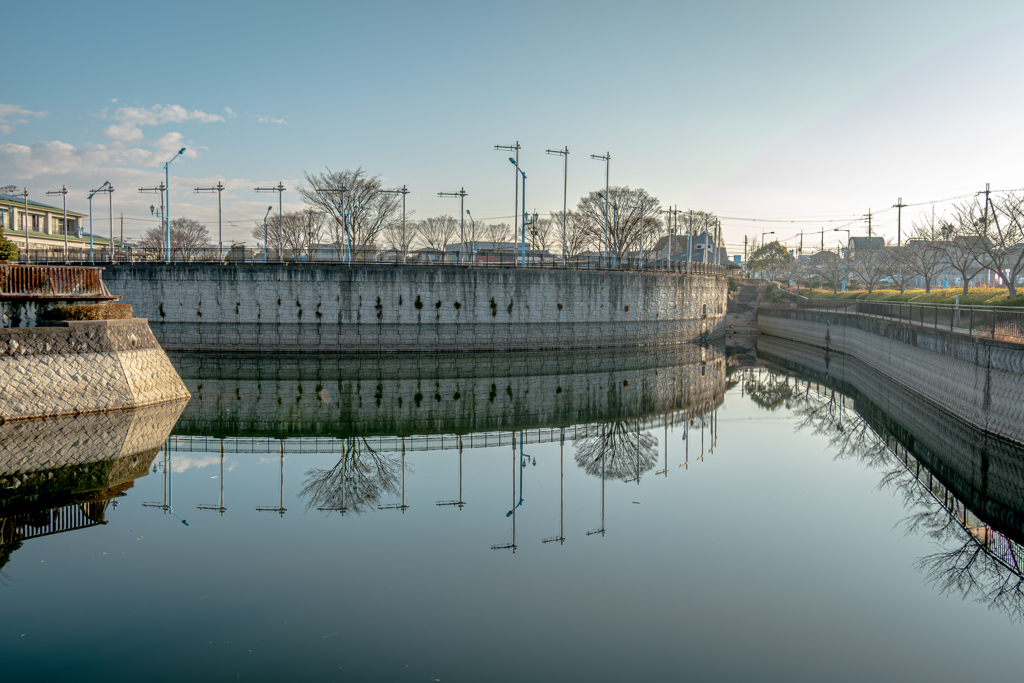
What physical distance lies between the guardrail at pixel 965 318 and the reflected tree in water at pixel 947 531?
4465 mm

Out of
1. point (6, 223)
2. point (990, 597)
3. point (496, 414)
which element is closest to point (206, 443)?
point (496, 414)

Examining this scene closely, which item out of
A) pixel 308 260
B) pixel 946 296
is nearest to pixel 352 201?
pixel 308 260

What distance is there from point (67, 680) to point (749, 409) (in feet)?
84.5

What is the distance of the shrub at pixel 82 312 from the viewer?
21422mm

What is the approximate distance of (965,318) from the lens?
22656 millimetres

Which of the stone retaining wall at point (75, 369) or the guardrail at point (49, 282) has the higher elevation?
the guardrail at point (49, 282)

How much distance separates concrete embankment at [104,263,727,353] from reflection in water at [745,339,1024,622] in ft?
59.3

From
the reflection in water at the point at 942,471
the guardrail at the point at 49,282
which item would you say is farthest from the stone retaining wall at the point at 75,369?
the reflection in water at the point at 942,471

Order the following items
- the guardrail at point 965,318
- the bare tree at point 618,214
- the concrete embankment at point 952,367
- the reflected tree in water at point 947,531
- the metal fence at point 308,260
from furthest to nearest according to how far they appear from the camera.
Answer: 1. the bare tree at point 618,214
2. the metal fence at point 308,260
3. the guardrail at point 965,318
4. the concrete embankment at point 952,367
5. the reflected tree in water at point 947,531

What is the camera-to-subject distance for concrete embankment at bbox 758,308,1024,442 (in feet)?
58.3

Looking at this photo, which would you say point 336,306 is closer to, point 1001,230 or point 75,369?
point 75,369

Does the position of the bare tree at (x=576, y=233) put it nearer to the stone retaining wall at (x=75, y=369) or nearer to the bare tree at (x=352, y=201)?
the bare tree at (x=352, y=201)

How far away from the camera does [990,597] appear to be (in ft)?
34.4

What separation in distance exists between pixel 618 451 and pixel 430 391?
39.8 ft
